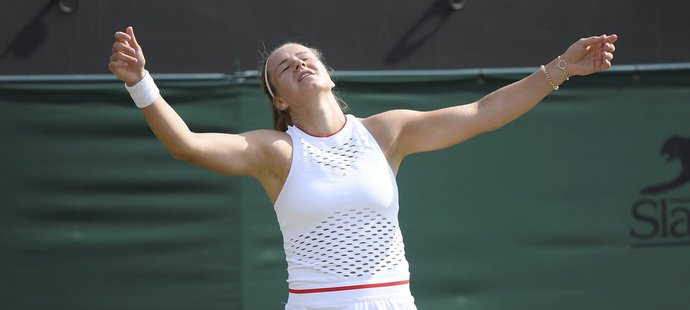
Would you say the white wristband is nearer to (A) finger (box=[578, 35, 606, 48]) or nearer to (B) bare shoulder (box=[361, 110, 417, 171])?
(B) bare shoulder (box=[361, 110, 417, 171])

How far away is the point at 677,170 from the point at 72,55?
9.95 feet

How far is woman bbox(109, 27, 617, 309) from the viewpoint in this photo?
3172 millimetres

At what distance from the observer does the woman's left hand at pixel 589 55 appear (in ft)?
11.1

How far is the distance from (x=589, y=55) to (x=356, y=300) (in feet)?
3.58

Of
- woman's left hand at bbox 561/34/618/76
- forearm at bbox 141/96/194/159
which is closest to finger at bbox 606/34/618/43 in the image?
woman's left hand at bbox 561/34/618/76

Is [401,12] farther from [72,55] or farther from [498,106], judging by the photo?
[498,106]

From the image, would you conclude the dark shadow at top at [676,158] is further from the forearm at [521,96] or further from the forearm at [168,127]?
the forearm at [168,127]

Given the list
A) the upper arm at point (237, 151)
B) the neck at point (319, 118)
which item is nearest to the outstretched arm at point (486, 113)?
the neck at point (319, 118)

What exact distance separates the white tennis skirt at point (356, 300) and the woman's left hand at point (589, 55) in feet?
3.03

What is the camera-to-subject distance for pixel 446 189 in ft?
17.3

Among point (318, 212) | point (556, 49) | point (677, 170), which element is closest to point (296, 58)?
point (318, 212)

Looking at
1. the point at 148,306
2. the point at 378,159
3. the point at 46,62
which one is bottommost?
the point at 148,306

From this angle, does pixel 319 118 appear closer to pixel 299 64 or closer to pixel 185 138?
pixel 299 64

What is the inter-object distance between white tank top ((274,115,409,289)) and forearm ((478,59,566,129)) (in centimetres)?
45
